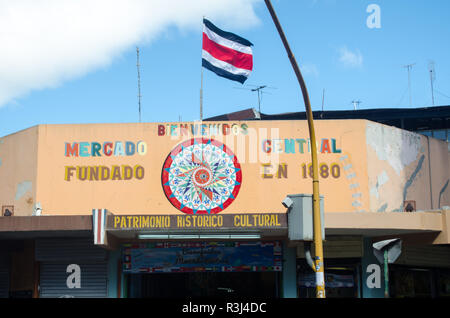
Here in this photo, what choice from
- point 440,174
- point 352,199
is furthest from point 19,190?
point 440,174

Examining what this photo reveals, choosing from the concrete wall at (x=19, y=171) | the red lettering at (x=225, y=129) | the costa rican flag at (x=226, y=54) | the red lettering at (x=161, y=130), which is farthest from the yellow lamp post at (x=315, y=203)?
the concrete wall at (x=19, y=171)

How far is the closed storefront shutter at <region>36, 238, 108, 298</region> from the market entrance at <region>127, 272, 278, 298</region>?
1263 millimetres

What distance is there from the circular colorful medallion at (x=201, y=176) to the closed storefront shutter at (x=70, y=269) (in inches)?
129

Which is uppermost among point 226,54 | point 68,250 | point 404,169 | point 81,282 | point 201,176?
point 226,54

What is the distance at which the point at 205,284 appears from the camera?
886 inches

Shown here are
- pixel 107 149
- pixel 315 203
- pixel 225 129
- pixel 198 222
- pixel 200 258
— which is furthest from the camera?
pixel 225 129

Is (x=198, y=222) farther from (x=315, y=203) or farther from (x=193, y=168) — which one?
(x=315, y=203)

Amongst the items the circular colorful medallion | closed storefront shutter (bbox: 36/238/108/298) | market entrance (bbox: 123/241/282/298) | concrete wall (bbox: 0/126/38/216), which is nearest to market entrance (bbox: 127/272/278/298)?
market entrance (bbox: 123/241/282/298)

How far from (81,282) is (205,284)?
4481 millimetres

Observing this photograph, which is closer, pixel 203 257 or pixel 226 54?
pixel 226 54

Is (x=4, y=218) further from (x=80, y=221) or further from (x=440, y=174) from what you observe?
(x=440, y=174)

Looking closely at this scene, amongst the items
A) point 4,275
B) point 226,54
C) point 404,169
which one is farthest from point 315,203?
point 4,275

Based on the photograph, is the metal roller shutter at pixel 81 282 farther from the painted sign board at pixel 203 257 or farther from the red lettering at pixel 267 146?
the red lettering at pixel 267 146
